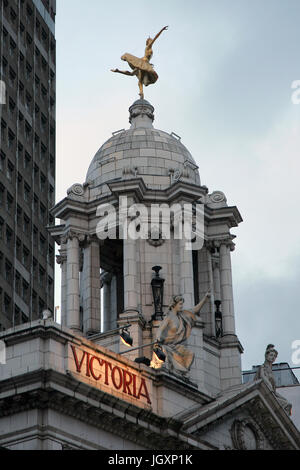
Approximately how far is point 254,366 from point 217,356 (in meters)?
27.9

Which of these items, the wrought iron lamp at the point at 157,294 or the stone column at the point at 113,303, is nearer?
the wrought iron lamp at the point at 157,294

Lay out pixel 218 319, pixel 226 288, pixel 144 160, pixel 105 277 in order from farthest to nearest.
Answer: pixel 105 277 < pixel 144 160 < pixel 218 319 < pixel 226 288

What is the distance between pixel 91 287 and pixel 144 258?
3.18 meters

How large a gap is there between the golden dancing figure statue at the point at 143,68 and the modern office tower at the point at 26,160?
29.4 metres

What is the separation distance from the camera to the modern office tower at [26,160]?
107 m

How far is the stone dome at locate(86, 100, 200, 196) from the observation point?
72.4m

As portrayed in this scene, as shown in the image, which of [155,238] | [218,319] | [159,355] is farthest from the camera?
[218,319]

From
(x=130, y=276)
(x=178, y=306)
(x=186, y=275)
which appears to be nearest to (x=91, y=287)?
(x=130, y=276)

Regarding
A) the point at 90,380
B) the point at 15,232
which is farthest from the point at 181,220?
the point at 15,232

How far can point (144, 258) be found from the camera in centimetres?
7069

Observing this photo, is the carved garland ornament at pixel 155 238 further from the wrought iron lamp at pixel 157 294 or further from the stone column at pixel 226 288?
the stone column at pixel 226 288

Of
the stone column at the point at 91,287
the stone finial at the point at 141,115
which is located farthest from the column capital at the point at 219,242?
the stone finial at the point at 141,115

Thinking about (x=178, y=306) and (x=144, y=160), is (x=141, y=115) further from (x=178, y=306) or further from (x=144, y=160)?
(x=178, y=306)
